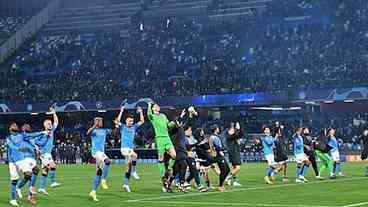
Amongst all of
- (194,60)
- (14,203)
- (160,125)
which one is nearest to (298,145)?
(160,125)

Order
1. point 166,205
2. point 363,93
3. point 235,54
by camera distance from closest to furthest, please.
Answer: point 166,205, point 363,93, point 235,54

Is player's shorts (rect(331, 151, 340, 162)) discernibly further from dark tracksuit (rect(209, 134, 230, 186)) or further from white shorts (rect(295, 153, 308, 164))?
dark tracksuit (rect(209, 134, 230, 186))

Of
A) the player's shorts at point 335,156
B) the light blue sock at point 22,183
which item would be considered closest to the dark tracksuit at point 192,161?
the light blue sock at point 22,183

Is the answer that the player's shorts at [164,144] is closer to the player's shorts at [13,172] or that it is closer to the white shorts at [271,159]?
the player's shorts at [13,172]

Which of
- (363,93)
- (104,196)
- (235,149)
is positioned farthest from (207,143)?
(363,93)

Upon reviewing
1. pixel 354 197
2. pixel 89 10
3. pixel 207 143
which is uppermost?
pixel 89 10

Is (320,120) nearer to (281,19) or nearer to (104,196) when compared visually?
(281,19)

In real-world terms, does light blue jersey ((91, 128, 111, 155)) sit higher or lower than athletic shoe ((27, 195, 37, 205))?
higher

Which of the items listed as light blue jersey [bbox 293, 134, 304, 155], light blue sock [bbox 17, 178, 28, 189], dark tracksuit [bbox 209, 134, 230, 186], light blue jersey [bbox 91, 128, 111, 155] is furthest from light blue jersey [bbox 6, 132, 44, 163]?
light blue jersey [bbox 293, 134, 304, 155]

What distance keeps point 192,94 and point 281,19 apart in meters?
11.9

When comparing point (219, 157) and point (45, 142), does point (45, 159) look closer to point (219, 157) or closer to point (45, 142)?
point (45, 142)

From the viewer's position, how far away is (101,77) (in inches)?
2525

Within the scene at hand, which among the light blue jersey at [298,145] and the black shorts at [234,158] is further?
the light blue jersey at [298,145]

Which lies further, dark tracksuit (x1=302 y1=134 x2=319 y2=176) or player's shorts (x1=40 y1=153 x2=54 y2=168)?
dark tracksuit (x1=302 y1=134 x2=319 y2=176)
